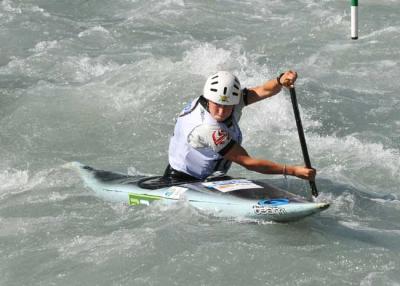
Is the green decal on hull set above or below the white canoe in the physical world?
below

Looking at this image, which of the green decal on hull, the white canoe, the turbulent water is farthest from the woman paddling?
the turbulent water

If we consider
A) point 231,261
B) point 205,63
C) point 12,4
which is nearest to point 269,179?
point 231,261

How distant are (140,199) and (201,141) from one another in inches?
35.8

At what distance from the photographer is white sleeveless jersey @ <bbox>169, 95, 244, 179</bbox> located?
6820 millimetres

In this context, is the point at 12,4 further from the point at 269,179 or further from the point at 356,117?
the point at 269,179

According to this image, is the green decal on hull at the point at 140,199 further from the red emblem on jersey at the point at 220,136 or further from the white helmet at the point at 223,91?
the white helmet at the point at 223,91

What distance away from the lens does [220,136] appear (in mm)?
6777

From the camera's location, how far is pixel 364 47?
12773mm

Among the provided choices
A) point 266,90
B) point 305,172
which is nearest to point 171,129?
point 266,90

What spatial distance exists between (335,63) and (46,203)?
591 cm

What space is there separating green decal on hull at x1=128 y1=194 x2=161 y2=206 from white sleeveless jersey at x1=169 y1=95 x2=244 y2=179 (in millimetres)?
333

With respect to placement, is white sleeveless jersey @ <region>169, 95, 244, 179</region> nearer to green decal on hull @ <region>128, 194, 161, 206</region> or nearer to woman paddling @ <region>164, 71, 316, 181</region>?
woman paddling @ <region>164, 71, 316, 181</region>

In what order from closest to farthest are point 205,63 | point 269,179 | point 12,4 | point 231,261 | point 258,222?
1. point 231,261
2. point 258,222
3. point 269,179
4. point 205,63
5. point 12,4

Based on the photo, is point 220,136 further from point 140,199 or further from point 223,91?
point 140,199
